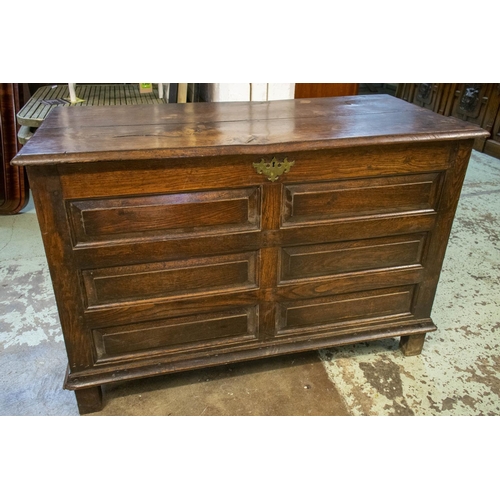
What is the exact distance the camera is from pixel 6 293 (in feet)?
7.75

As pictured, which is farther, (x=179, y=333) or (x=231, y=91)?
(x=231, y=91)

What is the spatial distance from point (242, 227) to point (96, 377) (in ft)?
2.49

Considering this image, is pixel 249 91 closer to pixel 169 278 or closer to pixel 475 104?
pixel 169 278

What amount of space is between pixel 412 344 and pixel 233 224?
3.37 ft

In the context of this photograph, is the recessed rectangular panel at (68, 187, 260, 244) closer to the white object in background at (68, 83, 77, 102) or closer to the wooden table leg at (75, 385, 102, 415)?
the wooden table leg at (75, 385, 102, 415)

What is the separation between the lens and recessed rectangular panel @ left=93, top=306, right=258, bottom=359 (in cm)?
162

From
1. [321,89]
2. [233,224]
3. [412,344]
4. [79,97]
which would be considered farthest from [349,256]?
[79,97]

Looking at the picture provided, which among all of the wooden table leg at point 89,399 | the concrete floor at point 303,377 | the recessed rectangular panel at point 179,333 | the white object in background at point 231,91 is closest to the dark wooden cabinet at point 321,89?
the white object in background at point 231,91

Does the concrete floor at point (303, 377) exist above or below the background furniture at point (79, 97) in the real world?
below

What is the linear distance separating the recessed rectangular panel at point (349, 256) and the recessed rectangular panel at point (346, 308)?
0.12 meters

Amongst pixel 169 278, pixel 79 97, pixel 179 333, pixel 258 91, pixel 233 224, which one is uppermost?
pixel 258 91

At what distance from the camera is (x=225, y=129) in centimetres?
156

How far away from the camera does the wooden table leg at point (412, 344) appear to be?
198 cm

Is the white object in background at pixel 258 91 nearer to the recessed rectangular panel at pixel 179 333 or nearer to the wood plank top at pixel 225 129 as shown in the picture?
the wood plank top at pixel 225 129
